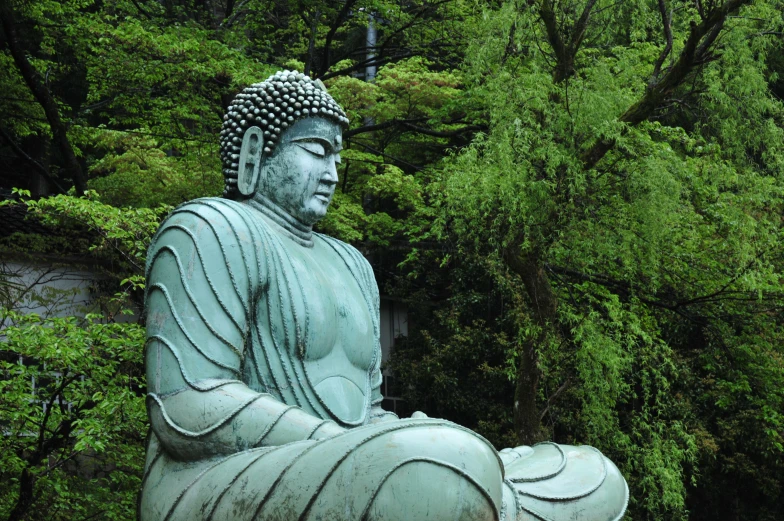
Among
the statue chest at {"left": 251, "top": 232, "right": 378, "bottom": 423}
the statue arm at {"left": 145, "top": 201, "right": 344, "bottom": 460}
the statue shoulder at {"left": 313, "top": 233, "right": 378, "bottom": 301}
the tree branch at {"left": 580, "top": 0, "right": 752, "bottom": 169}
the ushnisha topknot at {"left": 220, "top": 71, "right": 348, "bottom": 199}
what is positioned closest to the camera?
the statue arm at {"left": 145, "top": 201, "right": 344, "bottom": 460}

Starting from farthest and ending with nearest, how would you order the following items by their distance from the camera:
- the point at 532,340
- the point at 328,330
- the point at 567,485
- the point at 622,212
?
the point at 622,212 < the point at 532,340 < the point at 328,330 < the point at 567,485

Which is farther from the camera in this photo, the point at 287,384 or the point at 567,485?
the point at 287,384

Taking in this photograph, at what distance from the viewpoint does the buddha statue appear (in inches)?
117

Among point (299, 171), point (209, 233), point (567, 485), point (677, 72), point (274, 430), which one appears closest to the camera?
point (274, 430)

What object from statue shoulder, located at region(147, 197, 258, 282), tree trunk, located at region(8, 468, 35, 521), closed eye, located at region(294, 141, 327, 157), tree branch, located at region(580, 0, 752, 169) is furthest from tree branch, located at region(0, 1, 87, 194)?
statue shoulder, located at region(147, 197, 258, 282)

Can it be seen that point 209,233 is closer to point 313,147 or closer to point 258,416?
point 313,147

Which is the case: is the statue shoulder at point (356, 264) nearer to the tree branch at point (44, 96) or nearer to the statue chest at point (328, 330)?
the statue chest at point (328, 330)

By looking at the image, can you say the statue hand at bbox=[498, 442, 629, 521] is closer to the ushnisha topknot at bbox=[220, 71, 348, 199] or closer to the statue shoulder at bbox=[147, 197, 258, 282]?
the statue shoulder at bbox=[147, 197, 258, 282]

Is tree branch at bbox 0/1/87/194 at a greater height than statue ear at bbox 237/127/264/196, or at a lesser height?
lesser

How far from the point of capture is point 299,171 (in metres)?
4.17

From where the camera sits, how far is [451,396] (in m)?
13.5

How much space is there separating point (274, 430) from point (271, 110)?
1344mm

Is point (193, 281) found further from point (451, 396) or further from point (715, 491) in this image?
point (715, 491)

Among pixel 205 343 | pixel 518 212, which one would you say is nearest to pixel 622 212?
pixel 518 212
